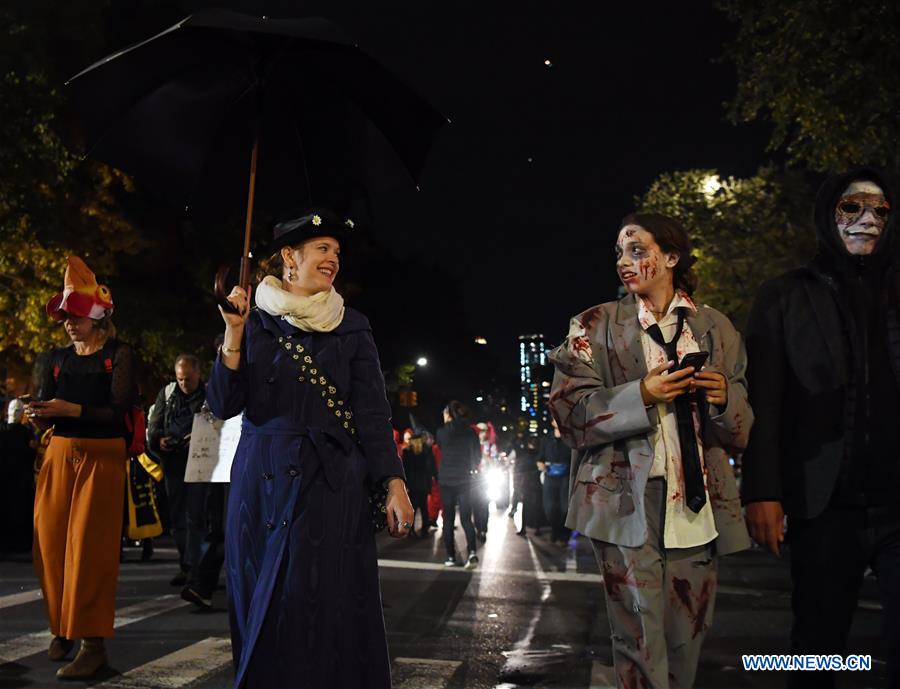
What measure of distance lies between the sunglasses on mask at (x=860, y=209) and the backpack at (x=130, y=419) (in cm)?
432

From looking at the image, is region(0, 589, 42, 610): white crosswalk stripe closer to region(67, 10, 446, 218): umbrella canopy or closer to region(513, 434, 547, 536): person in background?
region(67, 10, 446, 218): umbrella canopy

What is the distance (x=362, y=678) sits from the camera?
14.2 ft

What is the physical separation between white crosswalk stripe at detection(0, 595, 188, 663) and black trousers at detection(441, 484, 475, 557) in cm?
469

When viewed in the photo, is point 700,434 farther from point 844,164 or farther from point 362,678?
point 844,164

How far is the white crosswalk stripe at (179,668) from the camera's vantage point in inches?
247

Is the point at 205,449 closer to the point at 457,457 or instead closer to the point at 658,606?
the point at 457,457

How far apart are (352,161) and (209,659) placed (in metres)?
3.35

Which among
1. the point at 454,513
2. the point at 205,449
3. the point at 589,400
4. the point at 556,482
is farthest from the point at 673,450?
the point at 556,482

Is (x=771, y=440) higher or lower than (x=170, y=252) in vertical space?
lower

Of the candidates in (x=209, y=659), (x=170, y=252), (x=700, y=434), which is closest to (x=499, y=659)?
(x=209, y=659)

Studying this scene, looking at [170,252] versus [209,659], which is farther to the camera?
[170,252]

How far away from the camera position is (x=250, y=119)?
525cm

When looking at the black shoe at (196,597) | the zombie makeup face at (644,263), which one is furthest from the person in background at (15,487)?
the zombie makeup face at (644,263)

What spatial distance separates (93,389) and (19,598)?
370 centimetres
